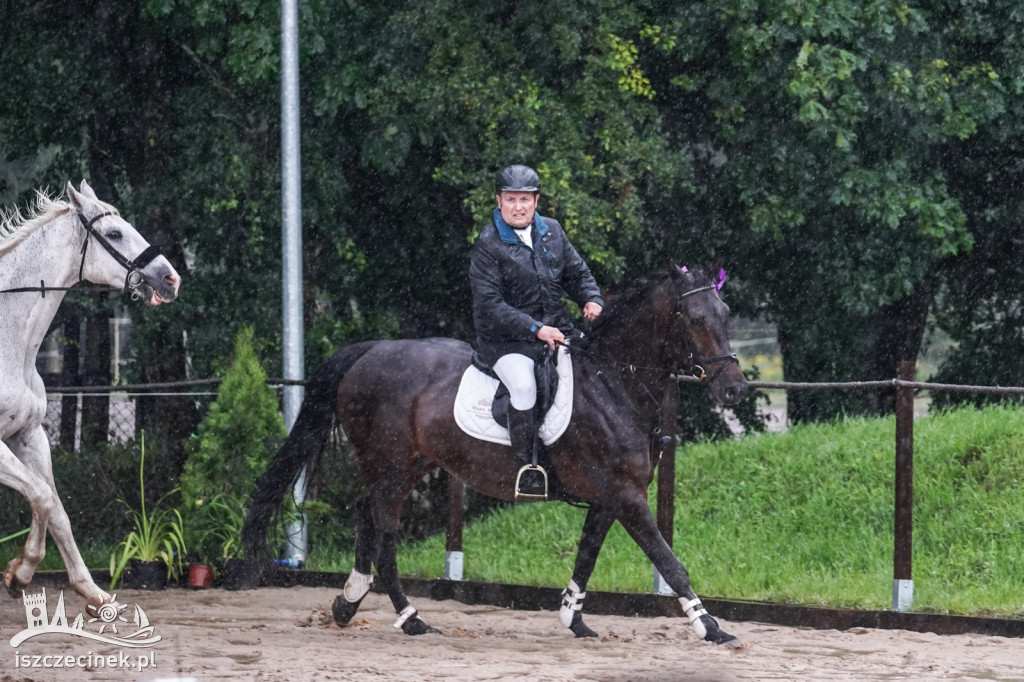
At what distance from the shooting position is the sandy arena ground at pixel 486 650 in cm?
698

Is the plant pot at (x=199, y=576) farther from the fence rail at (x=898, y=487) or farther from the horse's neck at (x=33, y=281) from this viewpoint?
the horse's neck at (x=33, y=281)

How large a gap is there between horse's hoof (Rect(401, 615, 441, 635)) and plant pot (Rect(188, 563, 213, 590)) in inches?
110

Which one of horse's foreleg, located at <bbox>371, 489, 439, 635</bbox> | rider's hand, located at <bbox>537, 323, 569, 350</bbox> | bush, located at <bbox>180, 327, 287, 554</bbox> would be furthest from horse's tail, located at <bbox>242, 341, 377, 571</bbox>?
bush, located at <bbox>180, 327, 287, 554</bbox>

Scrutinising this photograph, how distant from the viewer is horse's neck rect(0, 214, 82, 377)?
8422 mm

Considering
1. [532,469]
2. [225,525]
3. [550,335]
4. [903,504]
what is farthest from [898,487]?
[225,525]

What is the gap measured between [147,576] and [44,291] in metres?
3.22

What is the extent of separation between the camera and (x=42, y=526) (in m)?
8.41

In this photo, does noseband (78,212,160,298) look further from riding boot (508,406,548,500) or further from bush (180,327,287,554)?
bush (180,327,287,554)

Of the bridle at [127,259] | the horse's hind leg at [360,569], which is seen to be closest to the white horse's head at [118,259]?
the bridle at [127,259]

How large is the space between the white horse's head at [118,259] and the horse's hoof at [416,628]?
8.28 feet

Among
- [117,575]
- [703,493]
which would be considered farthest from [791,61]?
[117,575]

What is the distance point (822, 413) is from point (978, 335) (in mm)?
2414

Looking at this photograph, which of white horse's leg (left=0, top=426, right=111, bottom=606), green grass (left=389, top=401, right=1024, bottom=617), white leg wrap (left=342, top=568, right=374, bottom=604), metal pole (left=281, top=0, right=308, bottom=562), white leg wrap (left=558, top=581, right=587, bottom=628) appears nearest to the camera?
white horse's leg (left=0, top=426, right=111, bottom=606)

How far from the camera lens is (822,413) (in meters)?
18.6
